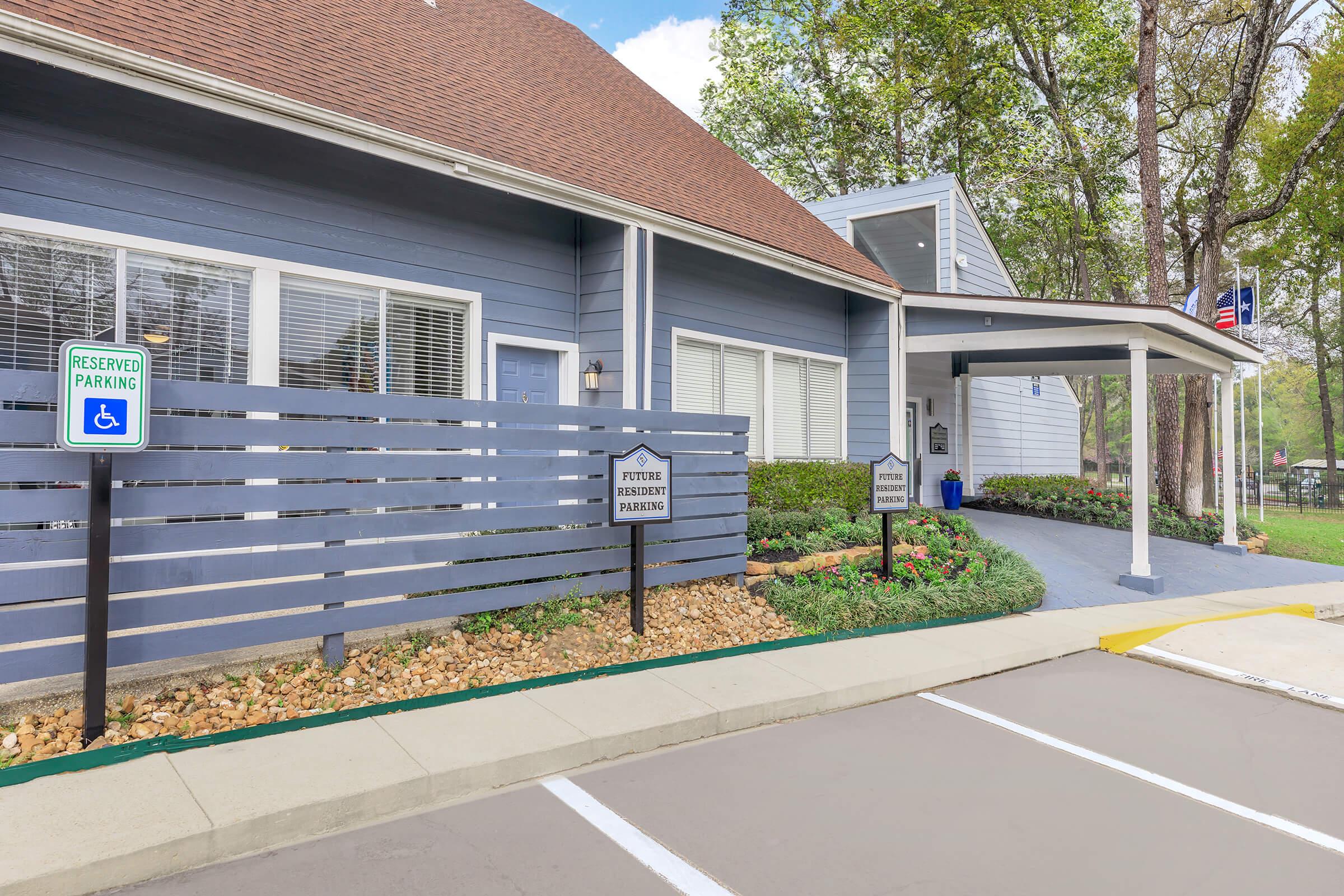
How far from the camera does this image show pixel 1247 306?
18.9 metres

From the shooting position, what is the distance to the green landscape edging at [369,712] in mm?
3615

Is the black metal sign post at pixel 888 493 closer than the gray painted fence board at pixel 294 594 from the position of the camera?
No

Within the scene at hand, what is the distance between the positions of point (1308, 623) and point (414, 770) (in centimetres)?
892

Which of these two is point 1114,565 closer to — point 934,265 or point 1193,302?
point 934,265

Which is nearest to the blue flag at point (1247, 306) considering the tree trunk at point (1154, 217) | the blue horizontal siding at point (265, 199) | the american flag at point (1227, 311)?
the american flag at point (1227, 311)

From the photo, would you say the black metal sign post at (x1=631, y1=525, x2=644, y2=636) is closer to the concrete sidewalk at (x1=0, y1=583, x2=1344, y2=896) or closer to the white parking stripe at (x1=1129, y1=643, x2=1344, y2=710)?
the concrete sidewalk at (x1=0, y1=583, x2=1344, y2=896)

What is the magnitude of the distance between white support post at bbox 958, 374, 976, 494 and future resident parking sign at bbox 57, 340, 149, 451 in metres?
15.4

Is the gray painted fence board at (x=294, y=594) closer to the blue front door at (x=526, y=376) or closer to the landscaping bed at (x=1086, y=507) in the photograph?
the blue front door at (x=526, y=376)

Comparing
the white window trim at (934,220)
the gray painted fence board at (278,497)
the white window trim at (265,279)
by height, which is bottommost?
the gray painted fence board at (278,497)

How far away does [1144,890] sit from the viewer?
3.04 metres

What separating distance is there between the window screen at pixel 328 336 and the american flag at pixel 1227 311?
1712cm

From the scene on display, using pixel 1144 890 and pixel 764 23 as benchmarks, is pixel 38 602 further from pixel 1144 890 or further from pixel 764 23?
pixel 764 23

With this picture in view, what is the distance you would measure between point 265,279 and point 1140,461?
32.8 feet

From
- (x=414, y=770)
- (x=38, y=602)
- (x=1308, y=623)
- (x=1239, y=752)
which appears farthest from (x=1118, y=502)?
(x=38, y=602)
